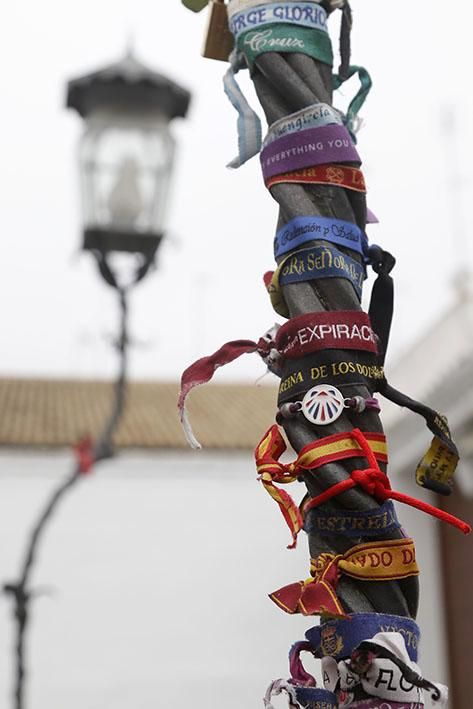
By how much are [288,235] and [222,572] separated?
624cm

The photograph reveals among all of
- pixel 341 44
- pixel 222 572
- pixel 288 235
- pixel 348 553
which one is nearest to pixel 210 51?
pixel 341 44

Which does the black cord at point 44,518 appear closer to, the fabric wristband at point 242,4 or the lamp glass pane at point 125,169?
the lamp glass pane at point 125,169

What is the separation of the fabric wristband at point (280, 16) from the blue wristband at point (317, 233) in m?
0.19

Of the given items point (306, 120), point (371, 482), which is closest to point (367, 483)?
point (371, 482)

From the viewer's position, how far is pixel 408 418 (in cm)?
553

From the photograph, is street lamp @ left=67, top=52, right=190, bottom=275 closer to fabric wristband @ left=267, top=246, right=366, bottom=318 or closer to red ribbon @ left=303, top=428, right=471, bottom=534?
fabric wristband @ left=267, top=246, right=366, bottom=318

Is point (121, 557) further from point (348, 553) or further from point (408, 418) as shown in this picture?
point (348, 553)

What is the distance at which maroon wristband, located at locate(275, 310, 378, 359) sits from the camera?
81 centimetres

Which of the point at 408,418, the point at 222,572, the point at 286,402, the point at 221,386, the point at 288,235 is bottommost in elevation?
the point at 286,402

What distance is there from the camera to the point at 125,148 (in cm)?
303

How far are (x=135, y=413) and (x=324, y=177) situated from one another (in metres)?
7.66

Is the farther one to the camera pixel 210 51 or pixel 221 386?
pixel 221 386

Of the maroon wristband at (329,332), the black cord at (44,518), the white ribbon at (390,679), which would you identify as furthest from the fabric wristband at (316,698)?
the black cord at (44,518)

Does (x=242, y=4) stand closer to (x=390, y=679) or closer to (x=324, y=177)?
(x=324, y=177)
